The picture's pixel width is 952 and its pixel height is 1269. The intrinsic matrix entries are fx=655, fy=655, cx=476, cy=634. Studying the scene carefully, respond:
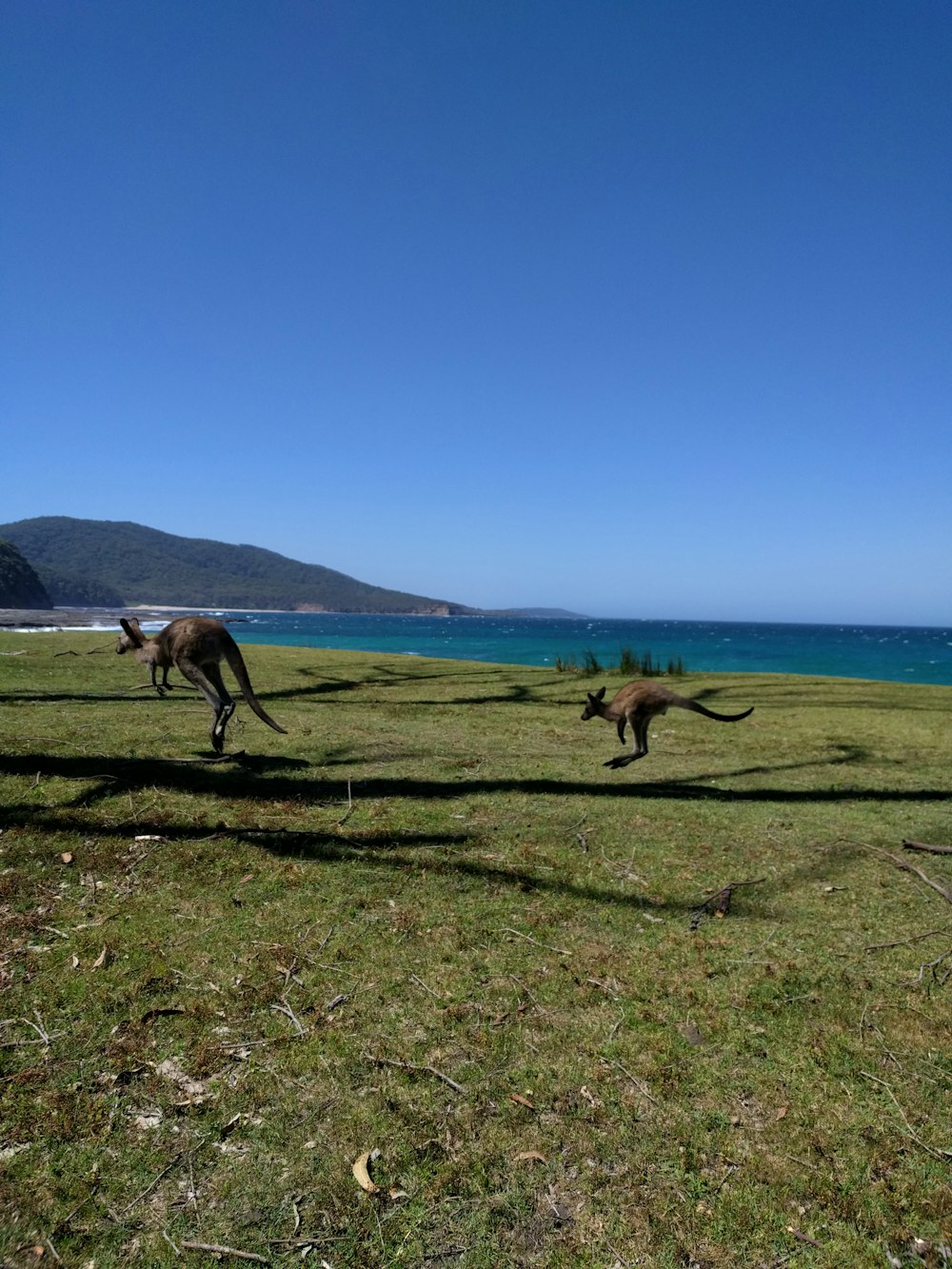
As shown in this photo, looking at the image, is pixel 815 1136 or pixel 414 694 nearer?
pixel 815 1136

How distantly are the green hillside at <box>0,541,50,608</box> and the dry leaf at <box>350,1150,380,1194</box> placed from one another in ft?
376

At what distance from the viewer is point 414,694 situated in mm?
13023

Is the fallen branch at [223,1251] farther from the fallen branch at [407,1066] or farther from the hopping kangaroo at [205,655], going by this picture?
the hopping kangaroo at [205,655]

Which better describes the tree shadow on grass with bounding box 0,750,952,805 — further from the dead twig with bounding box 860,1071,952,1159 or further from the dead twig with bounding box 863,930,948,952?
the dead twig with bounding box 860,1071,952,1159

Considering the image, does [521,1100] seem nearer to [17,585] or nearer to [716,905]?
[716,905]

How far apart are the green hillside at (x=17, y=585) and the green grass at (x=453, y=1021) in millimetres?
112072

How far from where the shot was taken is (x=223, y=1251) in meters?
1.87

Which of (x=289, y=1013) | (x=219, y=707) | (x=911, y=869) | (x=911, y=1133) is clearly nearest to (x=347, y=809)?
(x=219, y=707)

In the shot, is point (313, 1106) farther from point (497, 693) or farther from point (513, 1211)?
point (497, 693)

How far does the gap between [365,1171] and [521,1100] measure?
62 centimetres

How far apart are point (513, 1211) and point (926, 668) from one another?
5727 centimetres

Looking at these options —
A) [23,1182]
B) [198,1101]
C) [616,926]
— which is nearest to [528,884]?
[616,926]

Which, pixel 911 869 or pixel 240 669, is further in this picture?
pixel 240 669

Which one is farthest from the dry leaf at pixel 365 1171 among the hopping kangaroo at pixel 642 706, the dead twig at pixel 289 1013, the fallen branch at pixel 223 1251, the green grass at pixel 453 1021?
the hopping kangaroo at pixel 642 706
